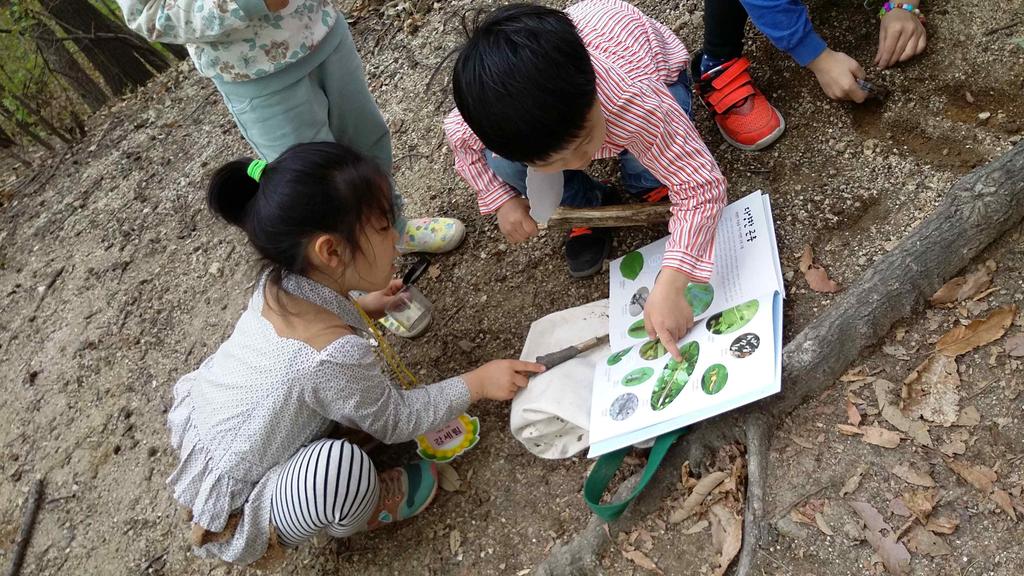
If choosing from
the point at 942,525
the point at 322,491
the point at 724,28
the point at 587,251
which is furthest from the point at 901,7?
the point at 322,491

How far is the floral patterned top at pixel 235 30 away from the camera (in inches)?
67.7

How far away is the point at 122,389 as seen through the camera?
288 cm

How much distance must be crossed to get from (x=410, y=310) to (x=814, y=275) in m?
1.28

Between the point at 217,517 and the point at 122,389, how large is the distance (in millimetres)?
1439

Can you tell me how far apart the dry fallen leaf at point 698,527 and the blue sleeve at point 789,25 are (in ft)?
4.59

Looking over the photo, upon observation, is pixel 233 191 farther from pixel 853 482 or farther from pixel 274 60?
pixel 853 482

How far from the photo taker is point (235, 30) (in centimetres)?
180

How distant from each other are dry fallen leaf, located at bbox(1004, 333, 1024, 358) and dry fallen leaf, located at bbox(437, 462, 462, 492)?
55.2 inches

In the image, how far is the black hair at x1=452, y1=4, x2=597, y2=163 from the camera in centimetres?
142

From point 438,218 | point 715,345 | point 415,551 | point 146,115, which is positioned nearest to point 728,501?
point 715,345

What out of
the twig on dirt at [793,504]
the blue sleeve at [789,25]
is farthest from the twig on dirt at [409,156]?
the twig on dirt at [793,504]

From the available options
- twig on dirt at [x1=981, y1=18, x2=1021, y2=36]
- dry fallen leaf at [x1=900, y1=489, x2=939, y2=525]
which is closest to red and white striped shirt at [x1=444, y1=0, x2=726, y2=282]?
dry fallen leaf at [x1=900, y1=489, x2=939, y2=525]

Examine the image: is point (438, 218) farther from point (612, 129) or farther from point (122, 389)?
point (122, 389)

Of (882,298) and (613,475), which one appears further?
(613,475)
